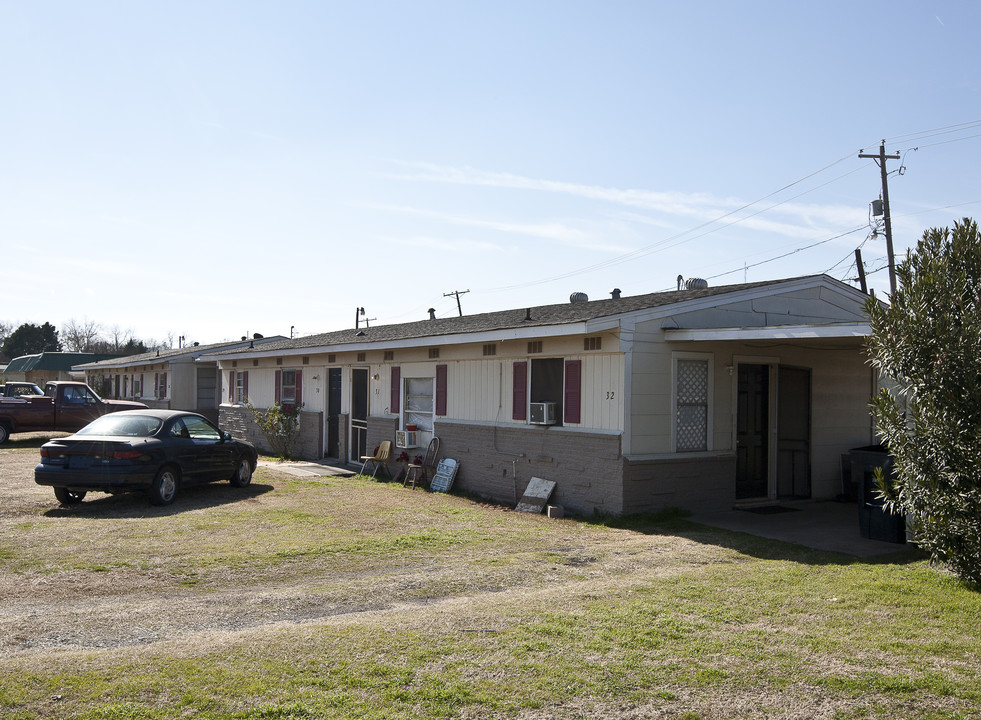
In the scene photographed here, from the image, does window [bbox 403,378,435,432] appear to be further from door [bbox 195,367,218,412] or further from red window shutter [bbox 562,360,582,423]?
door [bbox 195,367,218,412]

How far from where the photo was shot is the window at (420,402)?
1512 cm

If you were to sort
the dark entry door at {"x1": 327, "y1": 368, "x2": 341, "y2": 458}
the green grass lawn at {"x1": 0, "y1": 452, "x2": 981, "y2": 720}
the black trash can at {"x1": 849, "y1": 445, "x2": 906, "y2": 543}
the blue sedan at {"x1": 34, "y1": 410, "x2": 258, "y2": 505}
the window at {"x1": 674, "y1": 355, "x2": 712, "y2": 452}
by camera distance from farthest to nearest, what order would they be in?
the dark entry door at {"x1": 327, "y1": 368, "x2": 341, "y2": 458} → the window at {"x1": 674, "y1": 355, "x2": 712, "y2": 452} → the blue sedan at {"x1": 34, "y1": 410, "x2": 258, "y2": 505} → the black trash can at {"x1": 849, "y1": 445, "x2": 906, "y2": 543} → the green grass lawn at {"x1": 0, "y1": 452, "x2": 981, "y2": 720}

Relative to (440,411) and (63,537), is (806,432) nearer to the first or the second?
(440,411)

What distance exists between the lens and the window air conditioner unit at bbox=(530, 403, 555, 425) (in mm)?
11758

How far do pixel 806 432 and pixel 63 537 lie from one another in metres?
10.9

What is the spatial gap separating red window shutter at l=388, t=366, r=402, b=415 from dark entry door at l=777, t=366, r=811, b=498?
735 centimetres

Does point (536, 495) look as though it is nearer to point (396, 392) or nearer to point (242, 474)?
point (396, 392)

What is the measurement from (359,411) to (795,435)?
9399mm

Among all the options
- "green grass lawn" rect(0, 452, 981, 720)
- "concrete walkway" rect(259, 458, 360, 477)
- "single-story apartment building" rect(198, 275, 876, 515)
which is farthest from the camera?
"concrete walkway" rect(259, 458, 360, 477)

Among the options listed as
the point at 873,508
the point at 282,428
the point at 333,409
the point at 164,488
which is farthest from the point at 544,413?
the point at 282,428

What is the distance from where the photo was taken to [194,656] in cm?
471

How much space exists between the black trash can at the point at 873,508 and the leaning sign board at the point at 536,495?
14.0ft

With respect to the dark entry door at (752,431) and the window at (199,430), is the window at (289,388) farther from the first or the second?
the dark entry door at (752,431)

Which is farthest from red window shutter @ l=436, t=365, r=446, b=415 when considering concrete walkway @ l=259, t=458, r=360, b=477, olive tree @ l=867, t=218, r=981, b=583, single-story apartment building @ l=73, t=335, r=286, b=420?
single-story apartment building @ l=73, t=335, r=286, b=420
